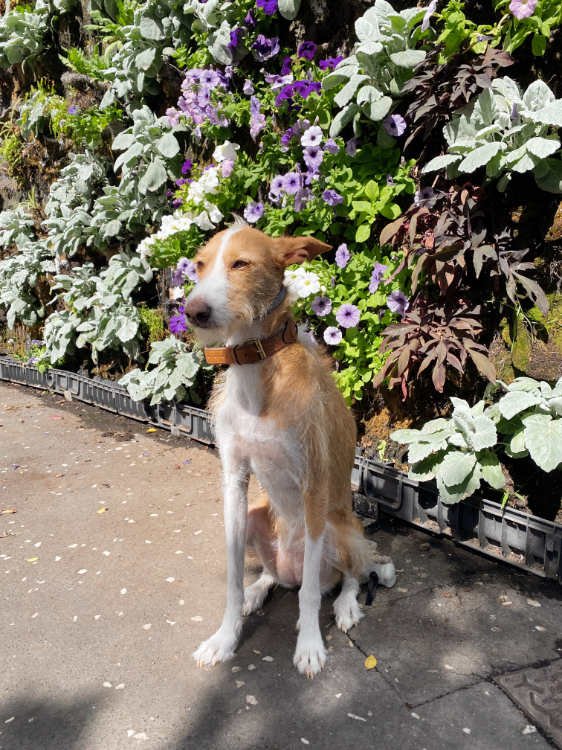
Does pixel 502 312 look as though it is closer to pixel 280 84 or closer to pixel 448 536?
pixel 448 536

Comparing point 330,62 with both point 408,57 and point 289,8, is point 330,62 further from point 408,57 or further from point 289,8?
point 408,57

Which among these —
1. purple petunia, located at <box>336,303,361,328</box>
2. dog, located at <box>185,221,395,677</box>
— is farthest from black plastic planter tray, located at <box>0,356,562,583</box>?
purple petunia, located at <box>336,303,361,328</box>

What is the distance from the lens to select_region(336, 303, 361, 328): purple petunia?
12.1 feet

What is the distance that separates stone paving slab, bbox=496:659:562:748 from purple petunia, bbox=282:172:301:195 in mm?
3079

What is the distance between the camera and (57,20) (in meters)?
6.66

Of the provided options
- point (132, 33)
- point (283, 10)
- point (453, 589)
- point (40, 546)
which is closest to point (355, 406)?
point (453, 589)

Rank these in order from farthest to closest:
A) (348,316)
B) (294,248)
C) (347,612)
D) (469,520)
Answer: (348,316) < (469,520) < (347,612) < (294,248)

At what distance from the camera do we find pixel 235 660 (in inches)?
85.1

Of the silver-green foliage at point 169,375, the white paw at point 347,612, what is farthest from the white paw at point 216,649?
the silver-green foliage at point 169,375

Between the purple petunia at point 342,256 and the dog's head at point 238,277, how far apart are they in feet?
5.51

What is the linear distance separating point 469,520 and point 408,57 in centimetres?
261

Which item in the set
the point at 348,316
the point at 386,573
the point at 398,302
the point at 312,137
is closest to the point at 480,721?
the point at 386,573

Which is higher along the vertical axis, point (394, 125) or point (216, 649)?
point (394, 125)

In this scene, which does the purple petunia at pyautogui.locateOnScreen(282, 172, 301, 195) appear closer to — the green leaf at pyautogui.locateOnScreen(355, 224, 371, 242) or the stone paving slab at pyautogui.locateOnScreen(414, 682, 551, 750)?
the green leaf at pyautogui.locateOnScreen(355, 224, 371, 242)
